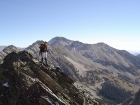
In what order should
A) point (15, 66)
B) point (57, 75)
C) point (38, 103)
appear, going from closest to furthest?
point (38, 103) → point (15, 66) → point (57, 75)

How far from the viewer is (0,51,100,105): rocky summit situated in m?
31.2

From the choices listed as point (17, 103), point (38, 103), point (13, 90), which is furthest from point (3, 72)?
point (38, 103)

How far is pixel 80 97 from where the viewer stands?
37750 millimetres

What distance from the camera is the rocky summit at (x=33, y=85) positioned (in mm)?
31188

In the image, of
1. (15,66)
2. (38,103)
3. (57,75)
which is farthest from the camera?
(57,75)

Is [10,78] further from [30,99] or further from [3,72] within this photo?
[30,99]

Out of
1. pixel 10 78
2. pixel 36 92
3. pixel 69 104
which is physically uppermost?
pixel 10 78

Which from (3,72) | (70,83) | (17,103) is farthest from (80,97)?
(3,72)

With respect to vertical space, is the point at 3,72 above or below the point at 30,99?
above

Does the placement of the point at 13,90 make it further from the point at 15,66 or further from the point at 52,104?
the point at 52,104

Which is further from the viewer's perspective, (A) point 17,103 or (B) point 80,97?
(B) point 80,97

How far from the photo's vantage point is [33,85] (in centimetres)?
3177

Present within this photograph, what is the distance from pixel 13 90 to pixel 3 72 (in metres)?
5.72

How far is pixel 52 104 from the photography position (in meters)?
30.7
